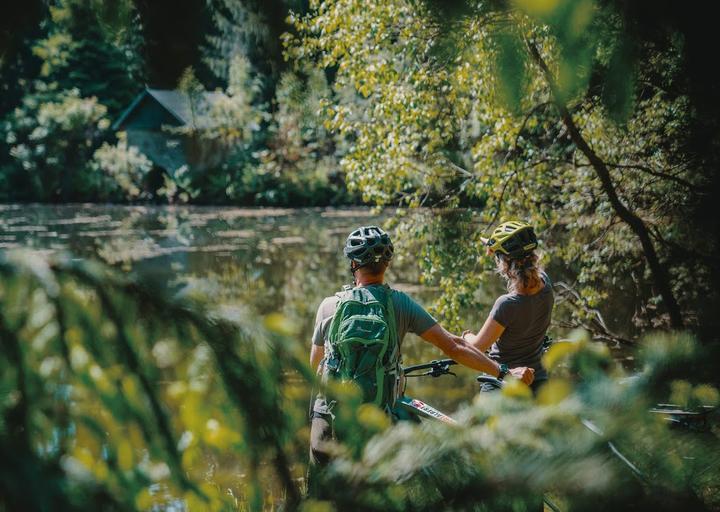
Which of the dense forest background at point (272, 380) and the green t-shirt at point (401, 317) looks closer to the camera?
the dense forest background at point (272, 380)

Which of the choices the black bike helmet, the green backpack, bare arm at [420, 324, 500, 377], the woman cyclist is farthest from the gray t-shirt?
the green backpack

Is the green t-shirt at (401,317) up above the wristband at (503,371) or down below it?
above

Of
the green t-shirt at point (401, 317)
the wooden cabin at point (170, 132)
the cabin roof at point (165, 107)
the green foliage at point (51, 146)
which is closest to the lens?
the green t-shirt at point (401, 317)

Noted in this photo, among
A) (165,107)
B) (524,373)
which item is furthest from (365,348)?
(165,107)

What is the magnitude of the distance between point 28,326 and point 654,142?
6.69 metres

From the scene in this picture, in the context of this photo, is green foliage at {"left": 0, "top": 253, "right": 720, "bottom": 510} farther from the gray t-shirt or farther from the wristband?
the gray t-shirt

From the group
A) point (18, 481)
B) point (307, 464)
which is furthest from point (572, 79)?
point (18, 481)

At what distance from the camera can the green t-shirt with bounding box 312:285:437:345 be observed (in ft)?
11.0

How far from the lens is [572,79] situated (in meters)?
1.97

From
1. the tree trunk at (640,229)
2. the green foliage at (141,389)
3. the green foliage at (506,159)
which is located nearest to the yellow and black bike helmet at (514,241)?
the green foliage at (506,159)

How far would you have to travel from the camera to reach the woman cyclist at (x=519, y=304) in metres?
3.82

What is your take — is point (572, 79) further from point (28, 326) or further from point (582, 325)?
point (582, 325)

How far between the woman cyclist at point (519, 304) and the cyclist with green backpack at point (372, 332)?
1.00 feet

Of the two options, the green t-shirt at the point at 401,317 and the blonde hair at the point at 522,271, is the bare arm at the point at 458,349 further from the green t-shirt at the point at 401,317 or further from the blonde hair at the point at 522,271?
the blonde hair at the point at 522,271
